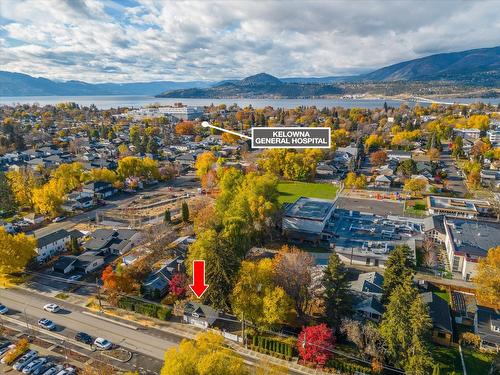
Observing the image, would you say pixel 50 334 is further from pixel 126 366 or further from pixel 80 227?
pixel 80 227

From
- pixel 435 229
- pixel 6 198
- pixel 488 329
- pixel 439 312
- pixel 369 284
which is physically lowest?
pixel 488 329

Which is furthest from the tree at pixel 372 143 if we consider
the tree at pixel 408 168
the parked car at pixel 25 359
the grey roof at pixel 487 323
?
the parked car at pixel 25 359

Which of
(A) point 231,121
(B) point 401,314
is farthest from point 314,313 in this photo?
(A) point 231,121

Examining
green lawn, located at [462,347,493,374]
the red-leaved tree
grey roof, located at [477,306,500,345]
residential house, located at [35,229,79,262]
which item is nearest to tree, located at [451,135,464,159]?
grey roof, located at [477,306,500,345]

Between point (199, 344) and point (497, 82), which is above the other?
point (497, 82)

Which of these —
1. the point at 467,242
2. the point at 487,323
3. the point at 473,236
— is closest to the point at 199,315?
the point at 487,323

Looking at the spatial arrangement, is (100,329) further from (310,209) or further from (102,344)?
(310,209)

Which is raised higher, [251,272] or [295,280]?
[251,272]
